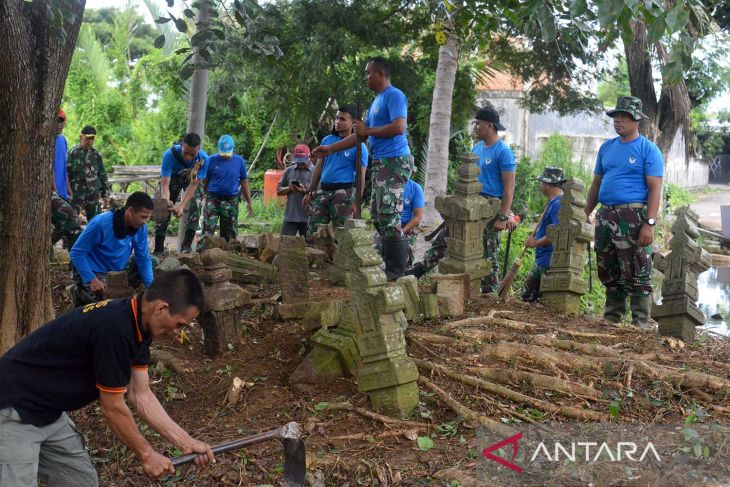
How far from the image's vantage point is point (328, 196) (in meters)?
8.16

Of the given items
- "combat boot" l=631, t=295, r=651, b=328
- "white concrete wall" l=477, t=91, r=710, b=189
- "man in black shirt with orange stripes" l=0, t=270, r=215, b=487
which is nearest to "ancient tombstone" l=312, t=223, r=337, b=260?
"combat boot" l=631, t=295, r=651, b=328

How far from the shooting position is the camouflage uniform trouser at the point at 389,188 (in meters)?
6.72

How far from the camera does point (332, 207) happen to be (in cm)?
815

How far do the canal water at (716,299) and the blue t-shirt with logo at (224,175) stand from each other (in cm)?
586

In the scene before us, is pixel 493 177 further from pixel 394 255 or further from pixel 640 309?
pixel 640 309

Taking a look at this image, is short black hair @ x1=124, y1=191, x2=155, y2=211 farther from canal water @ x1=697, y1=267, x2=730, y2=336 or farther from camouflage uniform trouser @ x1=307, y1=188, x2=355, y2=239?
canal water @ x1=697, y1=267, x2=730, y2=336

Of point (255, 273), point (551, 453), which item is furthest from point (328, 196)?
point (551, 453)

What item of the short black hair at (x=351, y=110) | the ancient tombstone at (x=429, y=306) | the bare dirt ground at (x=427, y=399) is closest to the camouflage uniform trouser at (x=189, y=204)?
the short black hair at (x=351, y=110)

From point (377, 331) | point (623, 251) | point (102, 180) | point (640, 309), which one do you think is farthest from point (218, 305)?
point (102, 180)

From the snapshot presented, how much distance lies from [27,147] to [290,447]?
2.77m

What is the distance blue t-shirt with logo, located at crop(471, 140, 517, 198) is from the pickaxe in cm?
428

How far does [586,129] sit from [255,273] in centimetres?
2100

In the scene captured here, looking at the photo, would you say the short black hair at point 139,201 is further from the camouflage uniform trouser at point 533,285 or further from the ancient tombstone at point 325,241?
the camouflage uniform trouser at point 533,285

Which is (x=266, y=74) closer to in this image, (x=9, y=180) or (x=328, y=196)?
(x=328, y=196)
